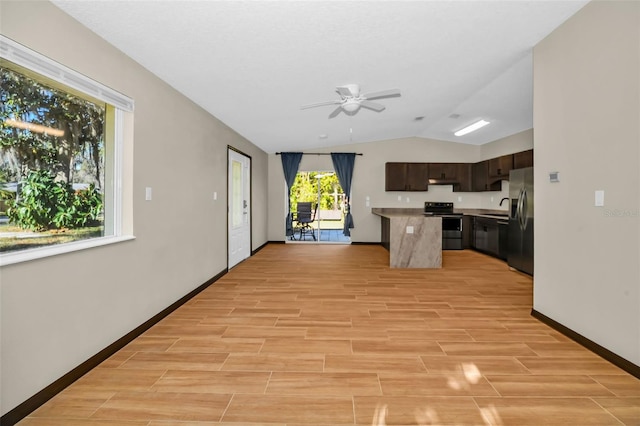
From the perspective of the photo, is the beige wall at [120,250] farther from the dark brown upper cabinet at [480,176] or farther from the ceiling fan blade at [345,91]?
the dark brown upper cabinet at [480,176]

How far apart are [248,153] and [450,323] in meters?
4.89

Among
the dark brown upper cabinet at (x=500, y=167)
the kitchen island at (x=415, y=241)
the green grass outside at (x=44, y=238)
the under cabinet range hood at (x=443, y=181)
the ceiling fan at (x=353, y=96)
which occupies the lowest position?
the kitchen island at (x=415, y=241)

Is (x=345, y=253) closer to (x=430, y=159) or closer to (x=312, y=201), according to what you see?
(x=312, y=201)

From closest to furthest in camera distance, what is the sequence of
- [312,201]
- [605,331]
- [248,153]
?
[605,331] → [248,153] → [312,201]

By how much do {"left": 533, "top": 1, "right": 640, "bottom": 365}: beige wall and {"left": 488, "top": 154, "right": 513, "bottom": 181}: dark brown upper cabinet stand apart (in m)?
3.46

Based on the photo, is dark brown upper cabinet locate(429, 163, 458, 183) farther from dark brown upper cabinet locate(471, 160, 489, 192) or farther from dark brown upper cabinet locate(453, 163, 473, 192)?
dark brown upper cabinet locate(471, 160, 489, 192)

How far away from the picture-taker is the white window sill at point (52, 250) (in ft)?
5.80

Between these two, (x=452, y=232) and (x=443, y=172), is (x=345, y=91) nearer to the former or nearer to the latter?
(x=452, y=232)

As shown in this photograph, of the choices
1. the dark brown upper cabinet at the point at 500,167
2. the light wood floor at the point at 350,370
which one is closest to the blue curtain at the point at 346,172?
the dark brown upper cabinet at the point at 500,167

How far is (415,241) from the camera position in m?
5.77

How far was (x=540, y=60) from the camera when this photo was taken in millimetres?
3199

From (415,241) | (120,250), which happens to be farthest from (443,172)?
(120,250)

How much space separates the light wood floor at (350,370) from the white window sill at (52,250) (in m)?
A: 0.87

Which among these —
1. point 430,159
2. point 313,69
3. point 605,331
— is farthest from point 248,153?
point 605,331
